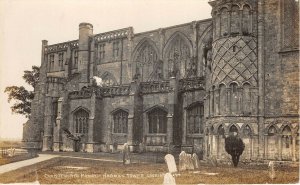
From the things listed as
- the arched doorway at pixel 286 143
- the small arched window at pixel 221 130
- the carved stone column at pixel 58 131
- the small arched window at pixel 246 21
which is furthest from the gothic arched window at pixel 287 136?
the carved stone column at pixel 58 131

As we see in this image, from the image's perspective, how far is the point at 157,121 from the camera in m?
30.8

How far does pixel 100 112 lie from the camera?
112 ft

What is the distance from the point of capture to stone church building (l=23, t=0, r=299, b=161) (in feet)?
76.5

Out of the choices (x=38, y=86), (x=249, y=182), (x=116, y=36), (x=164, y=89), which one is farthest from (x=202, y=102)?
(x=38, y=86)

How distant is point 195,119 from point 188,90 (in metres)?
2.19

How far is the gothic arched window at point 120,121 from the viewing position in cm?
3281

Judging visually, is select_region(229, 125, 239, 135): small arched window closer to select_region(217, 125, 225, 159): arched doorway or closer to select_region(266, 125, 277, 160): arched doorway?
select_region(217, 125, 225, 159): arched doorway

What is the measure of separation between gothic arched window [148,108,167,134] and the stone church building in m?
0.08

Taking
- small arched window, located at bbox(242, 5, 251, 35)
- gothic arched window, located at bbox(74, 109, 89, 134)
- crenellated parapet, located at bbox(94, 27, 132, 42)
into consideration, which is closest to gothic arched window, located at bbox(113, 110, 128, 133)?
gothic arched window, located at bbox(74, 109, 89, 134)

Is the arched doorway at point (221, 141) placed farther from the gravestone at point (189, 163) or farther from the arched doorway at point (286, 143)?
the gravestone at point (189, 163)

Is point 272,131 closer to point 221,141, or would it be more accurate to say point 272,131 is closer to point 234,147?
point 234,147

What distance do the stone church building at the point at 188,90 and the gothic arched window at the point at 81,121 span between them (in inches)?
3.6

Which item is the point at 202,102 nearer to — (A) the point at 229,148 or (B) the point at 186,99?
(B) the point at 186,99

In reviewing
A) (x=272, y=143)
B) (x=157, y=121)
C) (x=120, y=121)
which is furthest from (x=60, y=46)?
(x=272, y=143)
